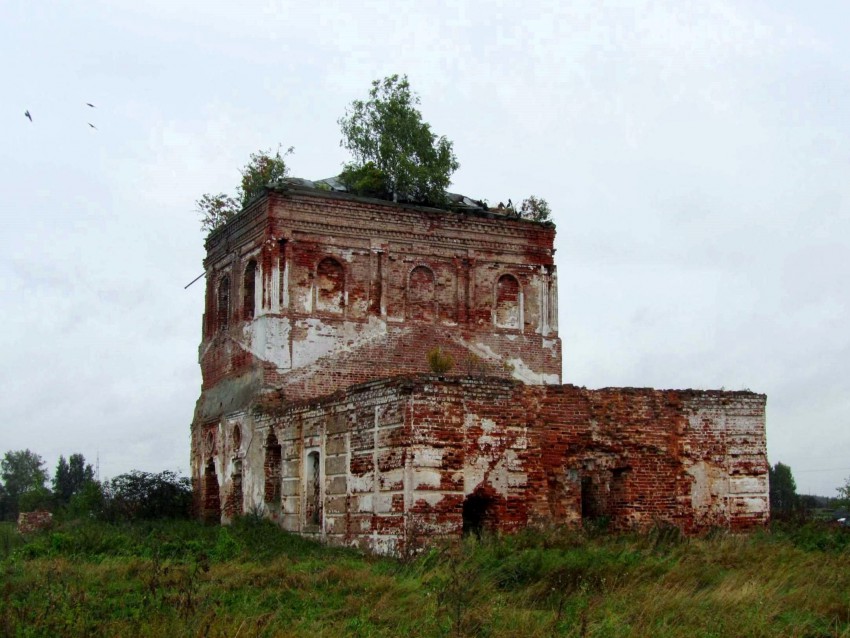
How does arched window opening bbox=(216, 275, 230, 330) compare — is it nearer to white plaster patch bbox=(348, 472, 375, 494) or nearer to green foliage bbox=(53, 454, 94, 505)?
white plaster patch bbox=(348, 472, 375, 494)

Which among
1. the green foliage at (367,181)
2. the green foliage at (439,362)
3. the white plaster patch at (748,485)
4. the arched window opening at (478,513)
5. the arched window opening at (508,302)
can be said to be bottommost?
the arched window opening at (478,513)

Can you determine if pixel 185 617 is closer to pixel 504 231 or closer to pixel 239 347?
pixel 239 347

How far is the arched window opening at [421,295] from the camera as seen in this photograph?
81.6 ft

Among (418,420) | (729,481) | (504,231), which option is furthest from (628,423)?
(504,231)

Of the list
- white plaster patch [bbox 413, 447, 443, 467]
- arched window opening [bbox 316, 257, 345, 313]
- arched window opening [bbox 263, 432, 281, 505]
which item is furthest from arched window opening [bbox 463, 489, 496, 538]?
arched window opening [bbox 316, 257, 345, 313]

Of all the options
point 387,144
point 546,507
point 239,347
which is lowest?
point 546,507

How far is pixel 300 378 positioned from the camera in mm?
23219

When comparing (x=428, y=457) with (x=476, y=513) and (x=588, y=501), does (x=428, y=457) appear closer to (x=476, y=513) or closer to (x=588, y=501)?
(x=476, y=513)

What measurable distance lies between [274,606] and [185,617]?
1554mm

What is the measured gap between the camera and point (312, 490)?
19.8 metres

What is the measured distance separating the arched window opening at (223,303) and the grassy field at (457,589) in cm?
880

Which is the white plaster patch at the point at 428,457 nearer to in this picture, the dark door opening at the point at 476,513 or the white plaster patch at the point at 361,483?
the dark door opening at the point at 476,513

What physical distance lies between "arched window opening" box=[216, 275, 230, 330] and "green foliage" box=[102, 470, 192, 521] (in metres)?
3.77

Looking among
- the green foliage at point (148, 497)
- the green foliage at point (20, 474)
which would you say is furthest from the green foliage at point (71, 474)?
the green foliage at point (148, 497)
